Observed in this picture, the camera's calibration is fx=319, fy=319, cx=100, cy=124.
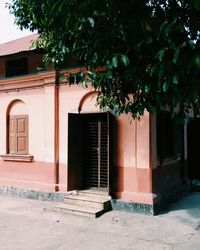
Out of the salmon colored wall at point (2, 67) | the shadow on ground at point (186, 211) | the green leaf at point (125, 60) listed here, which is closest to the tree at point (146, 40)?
the green leaf at point (125, 60)

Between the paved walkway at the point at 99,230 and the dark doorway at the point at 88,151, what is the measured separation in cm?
108

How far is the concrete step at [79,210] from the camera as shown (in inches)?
297

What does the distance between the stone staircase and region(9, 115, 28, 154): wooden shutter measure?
240 centimetres

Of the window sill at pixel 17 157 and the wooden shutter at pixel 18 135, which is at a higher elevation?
the wooden shutter at pixel 18 135

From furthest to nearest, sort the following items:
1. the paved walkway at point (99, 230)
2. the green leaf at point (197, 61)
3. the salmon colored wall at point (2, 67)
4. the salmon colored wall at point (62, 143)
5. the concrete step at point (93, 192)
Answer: the salmon colored wall at point (2, 67) → the concrete step at point (93, 192) → the salmon colored wall at point (62, 143) → the paved walkway at point (99, 230) → the green leaf at point (197, 61)

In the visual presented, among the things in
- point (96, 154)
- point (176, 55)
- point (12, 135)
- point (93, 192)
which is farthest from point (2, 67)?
point (176, 55)

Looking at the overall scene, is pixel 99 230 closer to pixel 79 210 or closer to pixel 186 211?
pixel 79 210

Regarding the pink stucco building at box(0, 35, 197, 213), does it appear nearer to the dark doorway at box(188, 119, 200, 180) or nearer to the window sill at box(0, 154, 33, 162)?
the window sill at box(0, 154, 33, 162)

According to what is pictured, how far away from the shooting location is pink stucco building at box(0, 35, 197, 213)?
312 inches

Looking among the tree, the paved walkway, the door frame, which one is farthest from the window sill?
the tree

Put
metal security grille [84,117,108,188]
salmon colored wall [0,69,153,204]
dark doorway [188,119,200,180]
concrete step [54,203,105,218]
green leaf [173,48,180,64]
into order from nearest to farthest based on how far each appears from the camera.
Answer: green leaf [173,48,180,64] → concrete step [54,203,105,218] → salmon colored wall [0,69,153,204] → metal security grille [84,117,108,188] → dark doorway [188,119,200,180]

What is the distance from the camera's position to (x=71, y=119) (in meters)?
8.45

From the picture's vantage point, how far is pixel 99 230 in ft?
21.7

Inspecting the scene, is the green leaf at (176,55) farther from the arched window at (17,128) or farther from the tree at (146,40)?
the arched window at (17,128)
